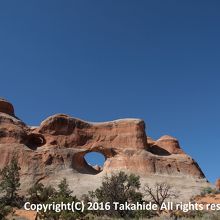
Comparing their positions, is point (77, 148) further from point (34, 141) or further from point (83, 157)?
point (34, 141)

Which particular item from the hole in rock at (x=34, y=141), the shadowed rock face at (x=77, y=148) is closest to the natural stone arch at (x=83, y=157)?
the shadowed rock face at (x=77, y=148)

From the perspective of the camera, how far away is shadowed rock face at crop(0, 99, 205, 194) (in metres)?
50.5

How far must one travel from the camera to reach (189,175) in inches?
2184

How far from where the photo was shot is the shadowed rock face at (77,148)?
5053 centimetres

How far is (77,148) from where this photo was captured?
5628 centimetres

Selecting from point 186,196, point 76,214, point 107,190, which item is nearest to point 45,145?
point 186,196

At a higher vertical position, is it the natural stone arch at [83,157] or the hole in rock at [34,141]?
the hole in rock at [34,141]

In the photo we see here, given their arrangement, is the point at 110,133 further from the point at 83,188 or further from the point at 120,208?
the point at 120,208

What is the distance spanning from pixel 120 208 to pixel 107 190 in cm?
286

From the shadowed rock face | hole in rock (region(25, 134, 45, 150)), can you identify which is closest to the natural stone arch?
the shadowed rock face

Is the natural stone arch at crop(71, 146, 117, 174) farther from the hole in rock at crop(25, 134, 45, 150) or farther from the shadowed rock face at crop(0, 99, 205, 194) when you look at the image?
the hole in rock at crop(25, 134, 45, 150)

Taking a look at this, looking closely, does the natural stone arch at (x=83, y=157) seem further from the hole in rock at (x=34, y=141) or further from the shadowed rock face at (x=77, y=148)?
the hole in rock at (x=34, y=141)

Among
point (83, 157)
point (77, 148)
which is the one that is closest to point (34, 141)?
point (77, 148)

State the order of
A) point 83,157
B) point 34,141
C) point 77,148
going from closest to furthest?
point 77,148 → point 34,141 → point 83,157
